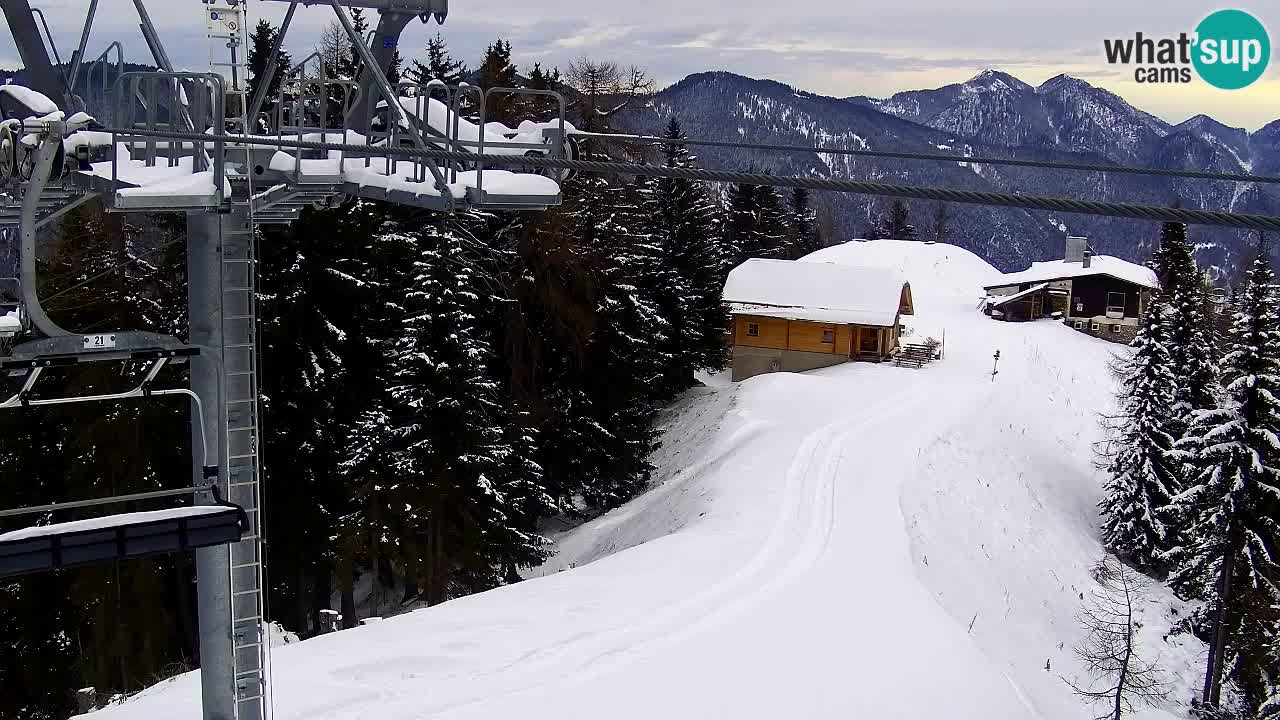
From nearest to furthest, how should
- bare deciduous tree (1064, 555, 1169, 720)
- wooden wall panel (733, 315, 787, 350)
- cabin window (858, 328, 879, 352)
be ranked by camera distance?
bare deciduous tree (1064, 555, 1169, 720) < cabin window (858, 328, 879, 352) < wooden wall panel (733, 315, 787, 350)

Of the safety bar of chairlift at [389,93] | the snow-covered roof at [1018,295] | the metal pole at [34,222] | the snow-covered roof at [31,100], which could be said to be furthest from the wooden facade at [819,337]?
the metal pole at [34,222]

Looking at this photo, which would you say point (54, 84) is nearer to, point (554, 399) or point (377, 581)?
point (377, 581)

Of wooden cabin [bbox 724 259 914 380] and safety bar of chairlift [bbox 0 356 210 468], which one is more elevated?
safety bar of chairlift [bbox 0 356 210 468]

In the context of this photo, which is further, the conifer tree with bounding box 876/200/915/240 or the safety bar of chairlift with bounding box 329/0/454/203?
the conifer tree with bounding box 876/200/915/240

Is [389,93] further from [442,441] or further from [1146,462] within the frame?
[1146,462]

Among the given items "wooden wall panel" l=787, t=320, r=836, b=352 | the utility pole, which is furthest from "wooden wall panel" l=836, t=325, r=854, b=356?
the utility pole

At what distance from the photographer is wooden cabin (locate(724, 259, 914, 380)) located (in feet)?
179

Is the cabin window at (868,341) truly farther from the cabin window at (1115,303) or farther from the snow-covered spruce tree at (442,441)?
the snow-covered spruce tree at (442,441)

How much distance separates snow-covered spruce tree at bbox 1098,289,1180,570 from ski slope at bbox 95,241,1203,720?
123cm

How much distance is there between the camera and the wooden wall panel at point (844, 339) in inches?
2138

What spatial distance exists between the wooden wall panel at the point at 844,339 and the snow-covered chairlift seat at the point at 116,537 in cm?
4770

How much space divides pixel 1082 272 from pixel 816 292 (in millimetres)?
29167

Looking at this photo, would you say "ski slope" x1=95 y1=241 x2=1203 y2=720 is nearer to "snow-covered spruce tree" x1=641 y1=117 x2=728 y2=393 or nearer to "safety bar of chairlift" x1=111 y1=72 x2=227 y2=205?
"snow-covered spruce tree" x1=641 y1=117 x2=728 y2=393

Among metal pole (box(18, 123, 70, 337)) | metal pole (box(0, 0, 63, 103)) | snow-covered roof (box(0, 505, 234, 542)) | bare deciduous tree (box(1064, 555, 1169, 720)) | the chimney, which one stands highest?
metal pole (box(0, 0, 63, 103))
